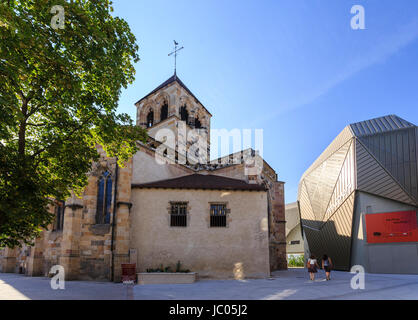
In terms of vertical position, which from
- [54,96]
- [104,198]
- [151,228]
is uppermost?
[54,96]

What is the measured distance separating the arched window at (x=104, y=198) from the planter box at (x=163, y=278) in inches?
166

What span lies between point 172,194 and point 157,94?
16738 mm

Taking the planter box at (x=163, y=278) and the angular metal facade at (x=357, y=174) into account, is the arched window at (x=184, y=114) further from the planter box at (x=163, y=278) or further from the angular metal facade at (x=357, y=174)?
the planter box at (x=163, y=278)

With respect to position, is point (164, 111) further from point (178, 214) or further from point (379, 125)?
point (379, 125)

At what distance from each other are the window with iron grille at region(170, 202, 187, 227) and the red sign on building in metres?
13.5

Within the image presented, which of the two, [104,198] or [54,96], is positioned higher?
[54,96]

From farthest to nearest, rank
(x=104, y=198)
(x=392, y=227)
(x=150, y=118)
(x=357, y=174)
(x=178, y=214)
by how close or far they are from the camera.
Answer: (x=150, y=118) < (x=357, y=174) < (x=392, y=227) < (x=178, y=214) < (x=104, y=198)

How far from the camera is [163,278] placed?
13484 mm

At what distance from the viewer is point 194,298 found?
347 inches

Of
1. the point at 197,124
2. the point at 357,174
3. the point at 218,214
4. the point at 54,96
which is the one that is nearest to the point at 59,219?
the point at 218,214

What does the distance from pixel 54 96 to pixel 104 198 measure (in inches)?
345

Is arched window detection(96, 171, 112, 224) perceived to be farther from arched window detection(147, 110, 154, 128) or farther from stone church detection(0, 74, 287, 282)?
arched window detection(147, 110, 154, 128)
